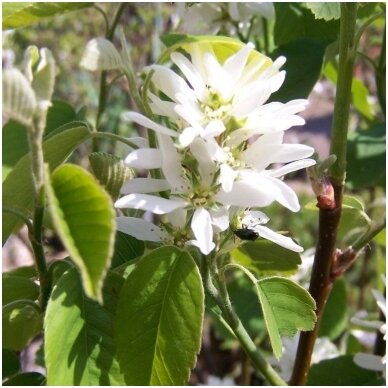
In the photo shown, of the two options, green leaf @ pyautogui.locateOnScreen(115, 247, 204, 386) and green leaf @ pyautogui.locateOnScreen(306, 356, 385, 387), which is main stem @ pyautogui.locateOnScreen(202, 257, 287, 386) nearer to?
green leaf @ pyautogui.locateOnScreen(115, 247, 204, 386)

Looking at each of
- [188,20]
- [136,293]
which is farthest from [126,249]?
[188,20]

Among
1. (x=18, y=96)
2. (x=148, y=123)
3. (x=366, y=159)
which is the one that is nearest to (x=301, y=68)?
(x=366, y=159)

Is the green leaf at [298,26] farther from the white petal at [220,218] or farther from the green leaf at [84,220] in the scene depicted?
the green leaf at [84,220]

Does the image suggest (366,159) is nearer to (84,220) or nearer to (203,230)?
(203,230)

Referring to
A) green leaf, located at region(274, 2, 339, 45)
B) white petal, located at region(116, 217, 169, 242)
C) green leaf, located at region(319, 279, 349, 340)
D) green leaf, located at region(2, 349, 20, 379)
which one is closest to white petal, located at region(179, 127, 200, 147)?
white petal, located at region(116, 217, 169, 242)

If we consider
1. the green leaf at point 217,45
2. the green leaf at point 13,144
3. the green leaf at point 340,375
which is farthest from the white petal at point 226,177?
the green leaf at point 340,375

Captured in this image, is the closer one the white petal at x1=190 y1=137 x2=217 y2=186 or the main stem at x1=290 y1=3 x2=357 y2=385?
the white petal at x1=190 y1=137 x2=217 y2=186

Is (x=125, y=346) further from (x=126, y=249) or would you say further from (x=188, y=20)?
(x=188, y=20)
